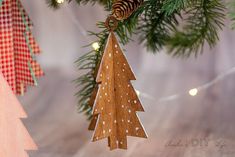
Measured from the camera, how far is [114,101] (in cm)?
83

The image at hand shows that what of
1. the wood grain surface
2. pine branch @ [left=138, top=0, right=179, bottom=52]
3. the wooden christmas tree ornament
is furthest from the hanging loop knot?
the wood grain surface

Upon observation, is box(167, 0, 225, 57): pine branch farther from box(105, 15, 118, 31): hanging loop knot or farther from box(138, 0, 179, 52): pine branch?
box(105, 15, 118, 31): hanging loop knot

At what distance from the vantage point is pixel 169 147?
101cm

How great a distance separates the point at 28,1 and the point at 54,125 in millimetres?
513

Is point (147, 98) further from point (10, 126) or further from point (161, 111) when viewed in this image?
point (10, 126)

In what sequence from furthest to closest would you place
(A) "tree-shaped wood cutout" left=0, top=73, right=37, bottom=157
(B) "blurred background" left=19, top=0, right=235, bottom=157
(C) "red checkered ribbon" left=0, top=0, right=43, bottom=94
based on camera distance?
1. (B) "blurred background" left=19, top=0, right=235, bottom=157
2. (C) "red checkered ribbon" left=0, top=0, right=43, bottom=94
3. (A) "tree-shaped wood cutout" left=0, top=73, right=37, bottom=157

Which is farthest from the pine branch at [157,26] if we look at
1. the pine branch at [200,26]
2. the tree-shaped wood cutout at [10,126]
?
the tree-shaped wood cutout at [10,126]

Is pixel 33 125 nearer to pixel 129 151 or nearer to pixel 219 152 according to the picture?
pixel 129 151

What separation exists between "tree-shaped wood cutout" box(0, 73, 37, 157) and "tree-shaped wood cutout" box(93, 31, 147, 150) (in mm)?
114

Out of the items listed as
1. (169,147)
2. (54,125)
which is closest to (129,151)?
(169,147)

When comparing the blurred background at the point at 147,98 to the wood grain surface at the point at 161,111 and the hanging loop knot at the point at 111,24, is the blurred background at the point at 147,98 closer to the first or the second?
the wood grain surface at the point at 161,111

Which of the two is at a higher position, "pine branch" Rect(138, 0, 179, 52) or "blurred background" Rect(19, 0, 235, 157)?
"pine branch" Rect(138, 0, 179, 52)

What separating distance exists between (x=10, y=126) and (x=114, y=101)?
168 millimetres

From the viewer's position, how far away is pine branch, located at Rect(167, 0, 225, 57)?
3.34ft
